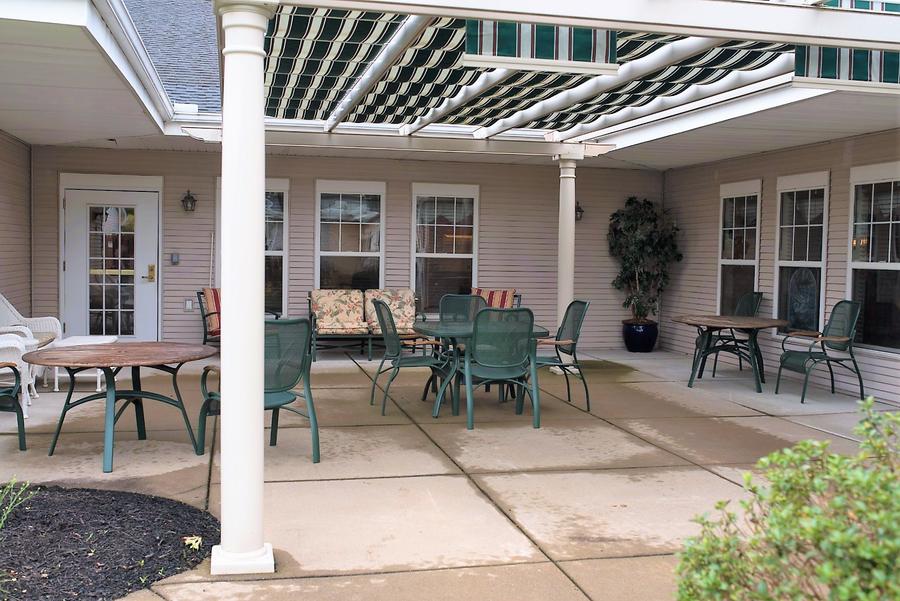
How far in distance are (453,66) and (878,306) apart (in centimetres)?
476

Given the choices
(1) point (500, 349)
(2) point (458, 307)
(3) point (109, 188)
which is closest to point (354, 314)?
(2) point (458, 307)

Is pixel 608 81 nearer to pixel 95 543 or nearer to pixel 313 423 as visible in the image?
pixel 313 423

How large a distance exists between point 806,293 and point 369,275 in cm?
519

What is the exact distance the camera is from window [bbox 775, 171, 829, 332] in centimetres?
852

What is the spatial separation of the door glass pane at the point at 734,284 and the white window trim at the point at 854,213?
163 centimetres

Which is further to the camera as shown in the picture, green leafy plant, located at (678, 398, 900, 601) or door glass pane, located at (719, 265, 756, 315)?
door glass pane, located at (719, 265, 756, 315)

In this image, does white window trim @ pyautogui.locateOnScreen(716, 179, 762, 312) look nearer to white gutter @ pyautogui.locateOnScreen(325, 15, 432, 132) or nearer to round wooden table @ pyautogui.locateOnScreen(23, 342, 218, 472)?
white gutter @ pyautogui.locateOnScreen(325, 15, 432, 132)

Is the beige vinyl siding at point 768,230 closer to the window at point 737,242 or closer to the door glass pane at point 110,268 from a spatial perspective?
the window at point 737,242

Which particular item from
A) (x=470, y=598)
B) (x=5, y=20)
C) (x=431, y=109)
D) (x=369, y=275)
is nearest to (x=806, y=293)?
(x=431, y=109)

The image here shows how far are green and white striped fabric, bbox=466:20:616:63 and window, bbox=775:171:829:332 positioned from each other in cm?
502

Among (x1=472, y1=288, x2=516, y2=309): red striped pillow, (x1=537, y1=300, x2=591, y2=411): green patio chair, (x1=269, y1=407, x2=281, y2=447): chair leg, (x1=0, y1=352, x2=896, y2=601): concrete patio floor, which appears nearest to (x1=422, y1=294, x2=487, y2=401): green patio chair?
(x1=0, y1=352, x2=896, y2=601): concrete patio floor

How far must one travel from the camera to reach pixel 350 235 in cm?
1063

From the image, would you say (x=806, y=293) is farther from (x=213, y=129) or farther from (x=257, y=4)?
(x=257, y=4)

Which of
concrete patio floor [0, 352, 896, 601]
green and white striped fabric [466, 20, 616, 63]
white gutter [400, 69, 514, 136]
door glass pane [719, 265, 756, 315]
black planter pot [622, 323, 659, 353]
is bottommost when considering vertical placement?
concrete patio floor [0, 352, 896, 601]
